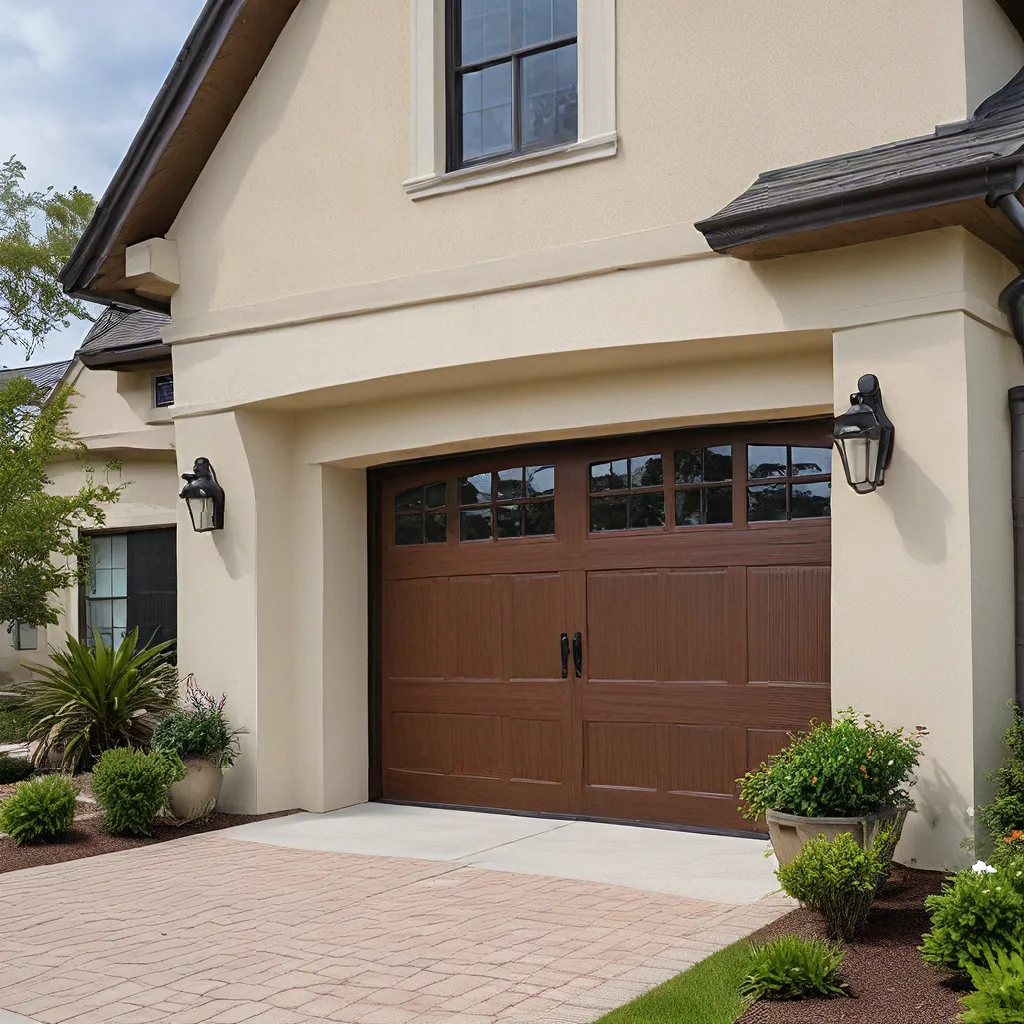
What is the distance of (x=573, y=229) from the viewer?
8.20 metres

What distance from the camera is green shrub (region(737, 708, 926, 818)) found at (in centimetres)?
617

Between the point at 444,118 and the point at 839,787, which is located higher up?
the point at 444,118

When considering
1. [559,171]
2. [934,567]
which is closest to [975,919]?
[934,567]

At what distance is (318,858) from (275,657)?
219 centimetres

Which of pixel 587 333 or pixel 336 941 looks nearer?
pixel 336 941

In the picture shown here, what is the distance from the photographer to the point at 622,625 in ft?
28.8

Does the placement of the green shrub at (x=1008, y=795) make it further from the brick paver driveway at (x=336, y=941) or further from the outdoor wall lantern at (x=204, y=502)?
the outdoor wall lantern at (x=204, y=502)

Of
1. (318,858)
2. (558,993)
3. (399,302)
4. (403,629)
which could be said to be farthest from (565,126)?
(558,993)

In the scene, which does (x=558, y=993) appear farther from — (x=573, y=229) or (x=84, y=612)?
(x=84, y=612)

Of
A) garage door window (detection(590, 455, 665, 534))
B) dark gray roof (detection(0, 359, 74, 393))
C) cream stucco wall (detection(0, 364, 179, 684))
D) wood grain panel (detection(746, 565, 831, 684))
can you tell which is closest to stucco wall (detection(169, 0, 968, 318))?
garage door window (detection(590, 455, 665, 534))

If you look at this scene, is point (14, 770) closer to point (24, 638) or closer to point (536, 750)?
point (536, 750)

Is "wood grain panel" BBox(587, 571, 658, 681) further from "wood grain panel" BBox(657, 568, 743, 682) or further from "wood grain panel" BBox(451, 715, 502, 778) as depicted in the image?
"wood grain panel" BBox(451, 715, 502, 778)

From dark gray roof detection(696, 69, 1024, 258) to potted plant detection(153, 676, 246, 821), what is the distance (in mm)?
5323

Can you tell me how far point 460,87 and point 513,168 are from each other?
1.04 meters
